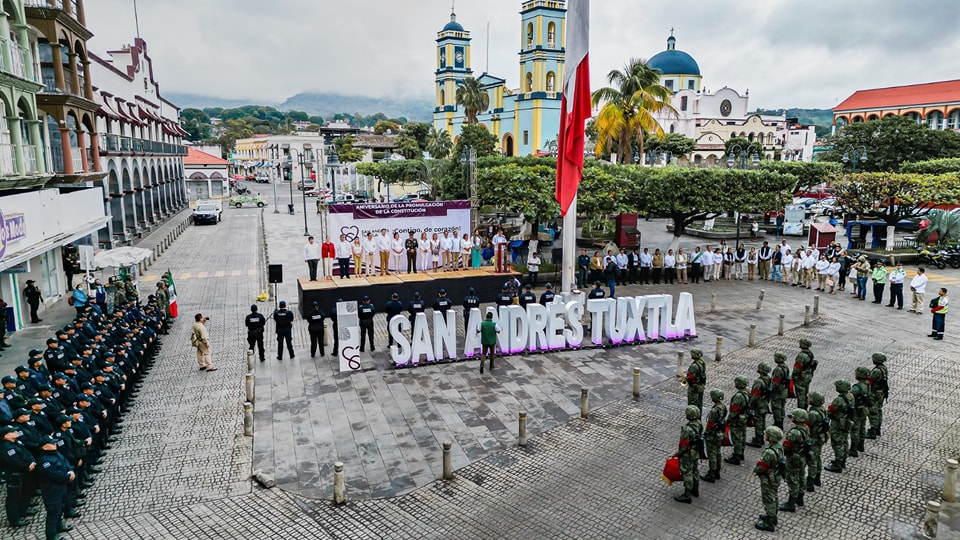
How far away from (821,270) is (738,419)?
17033 mm

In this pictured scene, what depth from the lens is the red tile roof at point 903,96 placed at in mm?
85812

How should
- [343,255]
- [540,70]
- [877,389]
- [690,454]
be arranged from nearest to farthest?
[690,454], [877,389], [343,255], [540,70]

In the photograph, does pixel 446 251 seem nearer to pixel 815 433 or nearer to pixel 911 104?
pixel 815 433

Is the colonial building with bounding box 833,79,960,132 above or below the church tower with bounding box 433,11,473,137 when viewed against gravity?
below

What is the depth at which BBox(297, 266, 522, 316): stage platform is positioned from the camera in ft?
65.9

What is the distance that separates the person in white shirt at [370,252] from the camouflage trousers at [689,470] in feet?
49.1

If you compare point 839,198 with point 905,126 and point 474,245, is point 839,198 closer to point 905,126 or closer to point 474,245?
point 474,245

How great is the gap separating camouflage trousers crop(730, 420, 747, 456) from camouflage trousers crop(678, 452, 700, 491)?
1552mm

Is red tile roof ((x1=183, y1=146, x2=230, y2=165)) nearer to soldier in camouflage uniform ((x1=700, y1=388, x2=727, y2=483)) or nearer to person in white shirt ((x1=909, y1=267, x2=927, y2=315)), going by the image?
person in white shirt ((x1=909, y1=267, x2=927, y2=315))

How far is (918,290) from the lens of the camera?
21094mm

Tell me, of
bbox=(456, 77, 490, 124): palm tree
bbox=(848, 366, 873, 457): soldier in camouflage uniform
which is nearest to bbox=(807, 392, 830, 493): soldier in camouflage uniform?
bbox=(848, 366, 873, 457): soldier in camouflage uniform

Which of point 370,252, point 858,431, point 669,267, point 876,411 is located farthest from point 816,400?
point 669,267

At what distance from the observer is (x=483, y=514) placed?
9.45m

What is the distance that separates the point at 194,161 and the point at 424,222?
6510 centimetres
